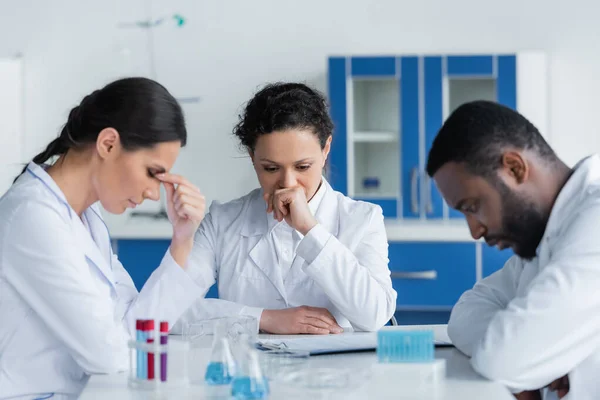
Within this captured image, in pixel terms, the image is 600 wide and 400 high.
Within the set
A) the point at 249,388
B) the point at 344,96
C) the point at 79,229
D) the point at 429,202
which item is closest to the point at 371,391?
the point at 249,388

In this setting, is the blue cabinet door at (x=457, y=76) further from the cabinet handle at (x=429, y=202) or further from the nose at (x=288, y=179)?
the nose at (x=288, y=179)

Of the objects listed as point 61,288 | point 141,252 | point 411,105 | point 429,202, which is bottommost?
point 141,252

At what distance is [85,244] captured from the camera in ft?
5.65

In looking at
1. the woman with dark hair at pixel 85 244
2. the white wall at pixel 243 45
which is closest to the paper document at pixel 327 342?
the woman with dark hair at pixel 85 244

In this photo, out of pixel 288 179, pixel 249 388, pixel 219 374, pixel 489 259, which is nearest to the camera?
pixel 249 388

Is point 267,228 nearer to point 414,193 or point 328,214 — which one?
point 328,214

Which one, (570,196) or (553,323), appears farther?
(570,196)

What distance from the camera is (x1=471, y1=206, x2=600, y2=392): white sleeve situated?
4.73 feet

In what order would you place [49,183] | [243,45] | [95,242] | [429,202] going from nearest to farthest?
1. [49,183]
2. [95,242]
3. [429,202]
4. [243,45]

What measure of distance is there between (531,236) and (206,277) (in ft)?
3.04

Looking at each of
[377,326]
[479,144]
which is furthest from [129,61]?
[479,144]

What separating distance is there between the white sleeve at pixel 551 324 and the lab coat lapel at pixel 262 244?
809 mm

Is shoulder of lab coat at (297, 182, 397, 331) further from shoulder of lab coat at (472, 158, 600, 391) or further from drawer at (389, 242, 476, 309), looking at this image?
drawer at (389, 242, 476, 309)

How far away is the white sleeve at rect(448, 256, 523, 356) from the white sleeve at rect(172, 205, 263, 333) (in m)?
0.49
